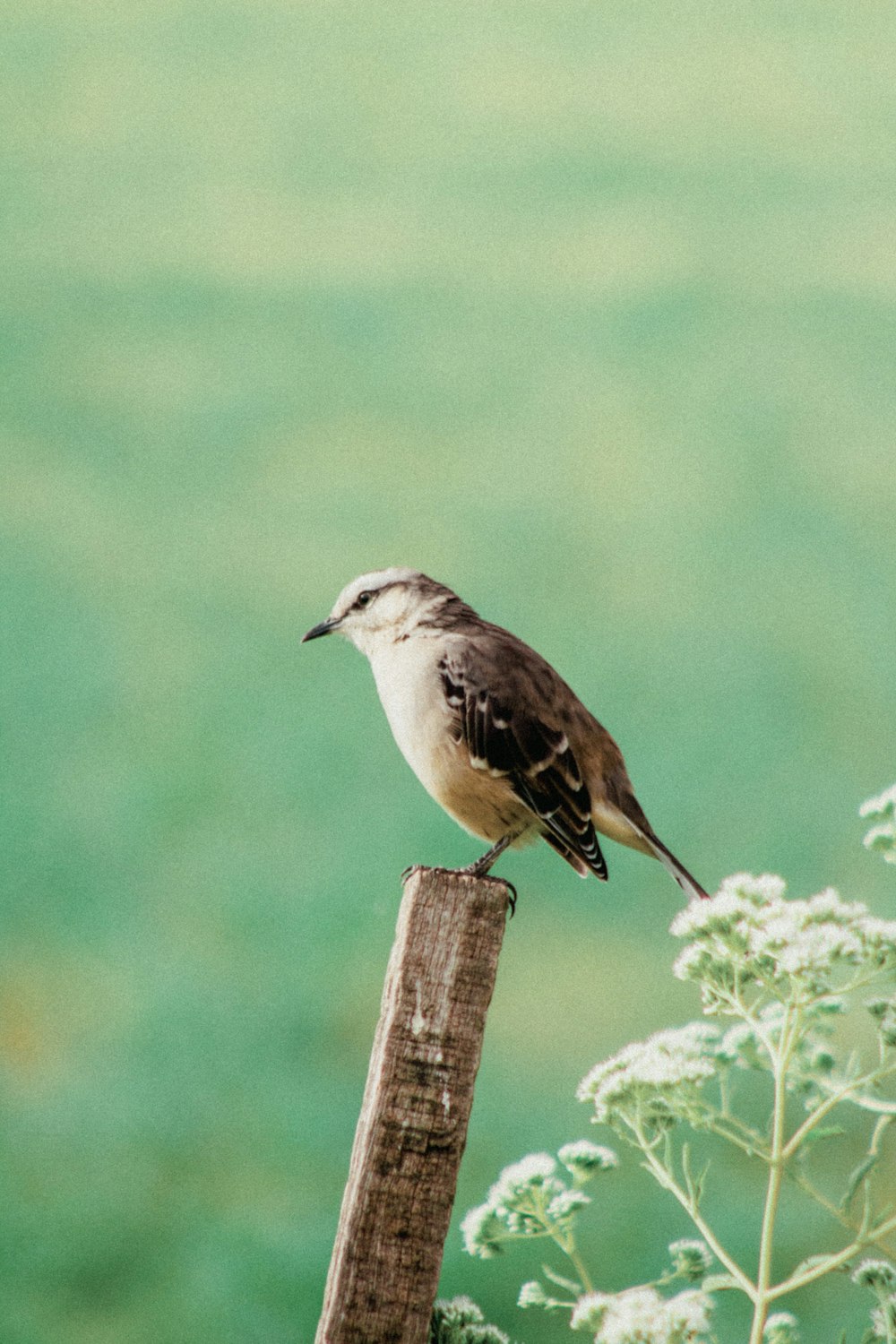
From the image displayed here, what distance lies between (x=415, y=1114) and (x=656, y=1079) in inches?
13.8

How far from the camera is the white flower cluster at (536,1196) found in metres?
1.81

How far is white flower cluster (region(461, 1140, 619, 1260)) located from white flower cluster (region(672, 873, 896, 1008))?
269 mm

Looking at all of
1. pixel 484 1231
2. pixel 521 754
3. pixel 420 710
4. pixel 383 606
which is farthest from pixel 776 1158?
pixel 383 606

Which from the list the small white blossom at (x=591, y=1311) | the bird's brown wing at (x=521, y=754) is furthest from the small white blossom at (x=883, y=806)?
the small white blossom at (x=591, y=1311)

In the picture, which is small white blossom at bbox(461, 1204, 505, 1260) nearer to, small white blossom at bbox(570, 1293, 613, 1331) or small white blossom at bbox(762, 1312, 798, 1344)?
small white blossom at bbox(570, 1293, 613, 1331)

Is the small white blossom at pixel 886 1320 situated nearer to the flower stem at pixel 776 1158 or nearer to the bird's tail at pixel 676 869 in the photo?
the flower stem at pixel 776 1158

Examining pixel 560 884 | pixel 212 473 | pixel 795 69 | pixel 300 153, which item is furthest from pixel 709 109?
pixel 560 884

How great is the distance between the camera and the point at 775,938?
169cm

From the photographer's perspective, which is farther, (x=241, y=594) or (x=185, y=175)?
(x=185, y=175)

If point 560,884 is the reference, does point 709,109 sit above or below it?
above

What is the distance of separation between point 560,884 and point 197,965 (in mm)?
672

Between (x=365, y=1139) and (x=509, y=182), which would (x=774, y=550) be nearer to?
(x=509, y=182)

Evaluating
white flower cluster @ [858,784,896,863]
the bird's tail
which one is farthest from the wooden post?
the bird's tail

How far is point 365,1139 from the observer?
5.07 ft
